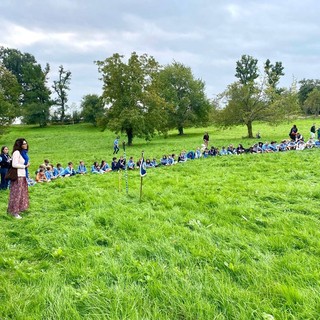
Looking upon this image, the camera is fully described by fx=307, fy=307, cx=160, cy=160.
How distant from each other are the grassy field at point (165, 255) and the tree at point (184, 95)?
33.2 metres

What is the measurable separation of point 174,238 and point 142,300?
180cm

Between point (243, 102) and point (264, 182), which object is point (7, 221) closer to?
point (264, 182)

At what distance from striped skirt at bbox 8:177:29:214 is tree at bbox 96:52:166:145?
20.7 metres

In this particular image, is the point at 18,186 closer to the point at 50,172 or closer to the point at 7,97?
the point at 50,172

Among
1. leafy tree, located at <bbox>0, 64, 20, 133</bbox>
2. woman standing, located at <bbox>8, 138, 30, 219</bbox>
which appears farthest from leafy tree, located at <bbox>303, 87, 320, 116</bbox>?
woman standing, located at <bbox>8, 138, 30, 219</bbox>

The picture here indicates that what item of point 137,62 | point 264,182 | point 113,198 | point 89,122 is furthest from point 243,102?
point 89,122

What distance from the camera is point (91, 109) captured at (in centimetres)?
5391

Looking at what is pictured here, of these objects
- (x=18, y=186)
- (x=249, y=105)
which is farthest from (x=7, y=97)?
(x=18, y=186)

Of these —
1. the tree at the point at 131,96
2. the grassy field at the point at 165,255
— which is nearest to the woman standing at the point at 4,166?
the grassy field at the point at 165,255

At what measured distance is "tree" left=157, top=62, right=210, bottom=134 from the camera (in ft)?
136

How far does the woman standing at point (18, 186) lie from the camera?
7336mm

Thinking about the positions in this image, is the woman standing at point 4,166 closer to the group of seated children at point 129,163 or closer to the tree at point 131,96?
the group of seated children at point 129,163

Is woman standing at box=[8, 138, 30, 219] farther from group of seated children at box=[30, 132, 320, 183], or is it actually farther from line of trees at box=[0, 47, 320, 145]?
line of trees at box=[0, 47, 320, 145]

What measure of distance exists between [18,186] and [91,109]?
4813 centimetres
